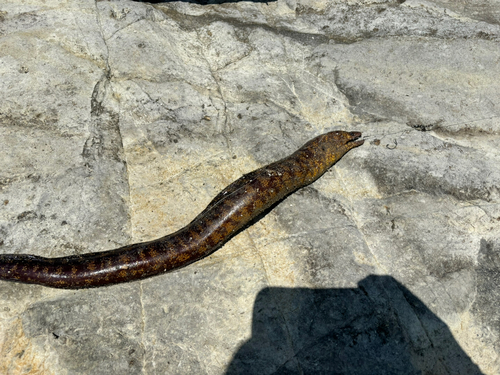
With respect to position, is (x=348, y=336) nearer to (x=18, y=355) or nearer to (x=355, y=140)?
(x=355, y=140)

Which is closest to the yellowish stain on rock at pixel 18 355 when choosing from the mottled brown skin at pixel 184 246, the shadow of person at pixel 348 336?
the mottled brown skin at pixel 184 246

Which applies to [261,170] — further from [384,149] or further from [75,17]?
[75,17]

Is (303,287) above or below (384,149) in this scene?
below

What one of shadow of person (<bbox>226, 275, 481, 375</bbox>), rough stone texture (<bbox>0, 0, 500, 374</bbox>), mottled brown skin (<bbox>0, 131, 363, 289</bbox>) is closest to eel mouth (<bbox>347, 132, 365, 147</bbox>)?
rough stone texture (<bbox>0, 0, 500, 374</bbox>)

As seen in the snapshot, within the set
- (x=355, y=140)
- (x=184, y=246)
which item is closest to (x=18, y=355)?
(x=184, y=246)

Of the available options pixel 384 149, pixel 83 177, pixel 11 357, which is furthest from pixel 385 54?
pixel 11 357

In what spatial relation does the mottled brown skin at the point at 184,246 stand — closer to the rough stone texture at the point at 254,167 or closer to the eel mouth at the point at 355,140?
the rough stone texture at the point at 254,167
